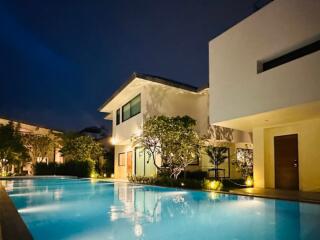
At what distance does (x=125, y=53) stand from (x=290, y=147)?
5144 cm

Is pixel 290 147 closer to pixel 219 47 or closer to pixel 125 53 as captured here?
pixel 219 47

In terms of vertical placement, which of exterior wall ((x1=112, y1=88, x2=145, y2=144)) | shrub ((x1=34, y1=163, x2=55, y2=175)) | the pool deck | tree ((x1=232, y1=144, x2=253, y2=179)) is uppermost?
exterior wall ((x1=112, y1=88, x2=145, y2=144))

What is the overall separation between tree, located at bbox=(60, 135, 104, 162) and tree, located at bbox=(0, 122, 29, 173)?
3.77 metres

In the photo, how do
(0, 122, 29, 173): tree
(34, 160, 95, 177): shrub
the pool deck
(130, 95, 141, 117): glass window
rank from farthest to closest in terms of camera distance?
(34, 160, 95, 177): shrub < (0, 122, 29, 173): tree < (130, 95, 141, 117): glass window < the pool deck

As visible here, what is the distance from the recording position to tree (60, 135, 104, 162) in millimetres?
27891

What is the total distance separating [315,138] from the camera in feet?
39.3

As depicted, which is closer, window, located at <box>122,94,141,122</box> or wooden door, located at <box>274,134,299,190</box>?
wooden door, located at <box>274,134,299,190</box>

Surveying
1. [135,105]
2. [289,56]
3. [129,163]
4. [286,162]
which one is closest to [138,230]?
[289,56]

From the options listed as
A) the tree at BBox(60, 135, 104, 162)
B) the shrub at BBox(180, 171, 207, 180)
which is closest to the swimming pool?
the shrub at BBox(180, 171, 207, 180)

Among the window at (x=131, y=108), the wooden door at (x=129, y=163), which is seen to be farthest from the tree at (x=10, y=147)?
the window at (x=131, y=108)

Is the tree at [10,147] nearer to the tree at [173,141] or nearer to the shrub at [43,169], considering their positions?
the shrub at [43,169]

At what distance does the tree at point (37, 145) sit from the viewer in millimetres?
30922

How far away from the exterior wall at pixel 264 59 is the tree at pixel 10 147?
1956cm

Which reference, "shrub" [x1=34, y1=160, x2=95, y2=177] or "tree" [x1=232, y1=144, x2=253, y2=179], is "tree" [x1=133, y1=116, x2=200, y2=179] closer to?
"tree" [x1=232, y1=144, x2=253, y2=179]
